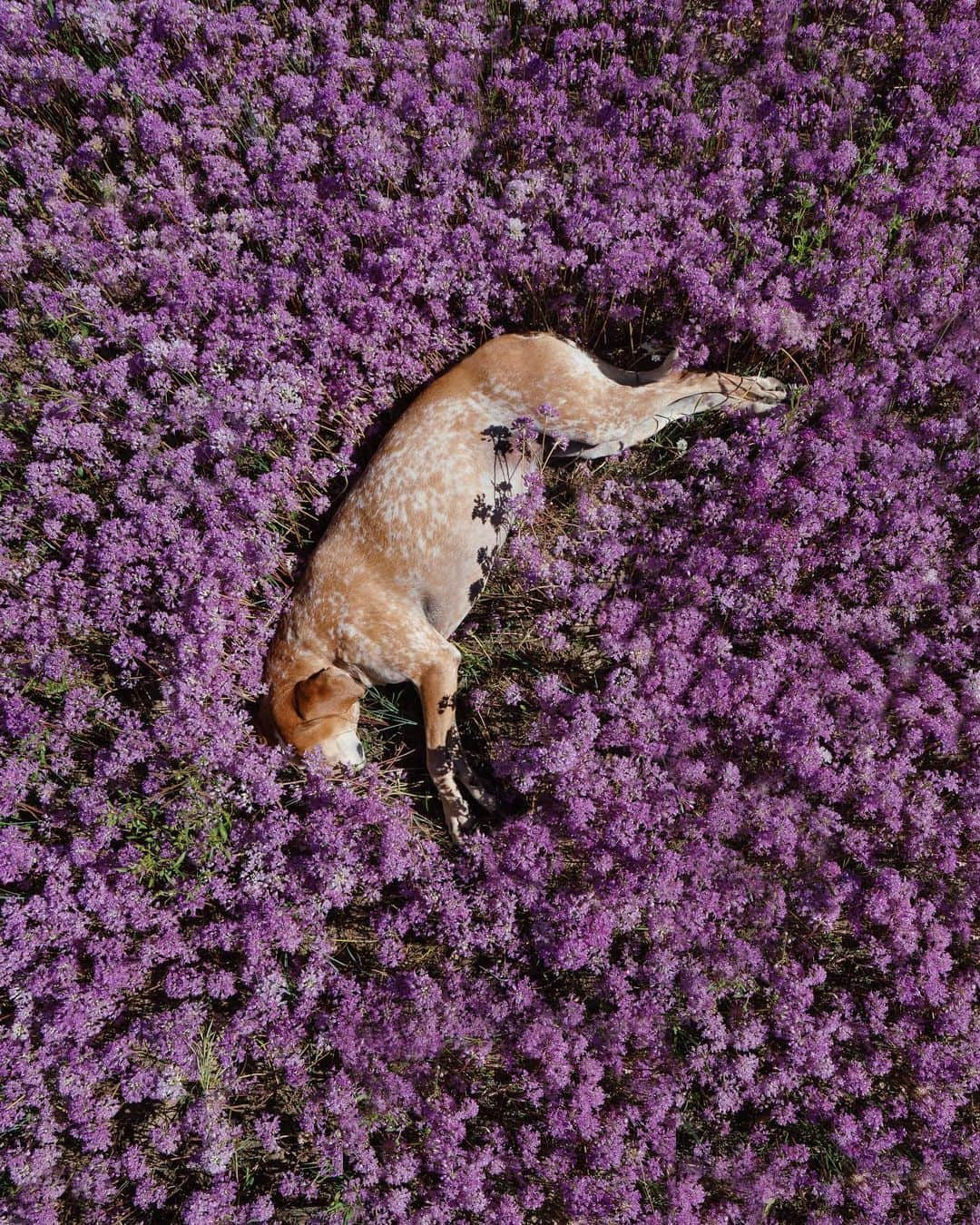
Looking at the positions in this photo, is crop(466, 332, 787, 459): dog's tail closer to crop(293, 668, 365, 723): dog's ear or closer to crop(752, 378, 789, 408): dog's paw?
crop(752, 378, 789, 408): dog's paw

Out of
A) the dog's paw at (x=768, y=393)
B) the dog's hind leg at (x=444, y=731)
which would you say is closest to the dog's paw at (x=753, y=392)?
the dog's paw at (x=768, y=393)

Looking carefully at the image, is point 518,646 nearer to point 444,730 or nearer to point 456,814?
point 444,730

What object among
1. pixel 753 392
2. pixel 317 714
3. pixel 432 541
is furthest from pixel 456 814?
pixel 753 392

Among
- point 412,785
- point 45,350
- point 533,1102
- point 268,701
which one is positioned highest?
point 45,350

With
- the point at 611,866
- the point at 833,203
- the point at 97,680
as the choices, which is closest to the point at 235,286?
the point at 97,680

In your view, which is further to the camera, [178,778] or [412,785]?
[412,785]

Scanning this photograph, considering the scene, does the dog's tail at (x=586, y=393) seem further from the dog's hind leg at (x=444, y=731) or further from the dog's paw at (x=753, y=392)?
the dog's hind leg at (x=444, y=731)

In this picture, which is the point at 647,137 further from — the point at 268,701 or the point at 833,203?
the point at 268,701
